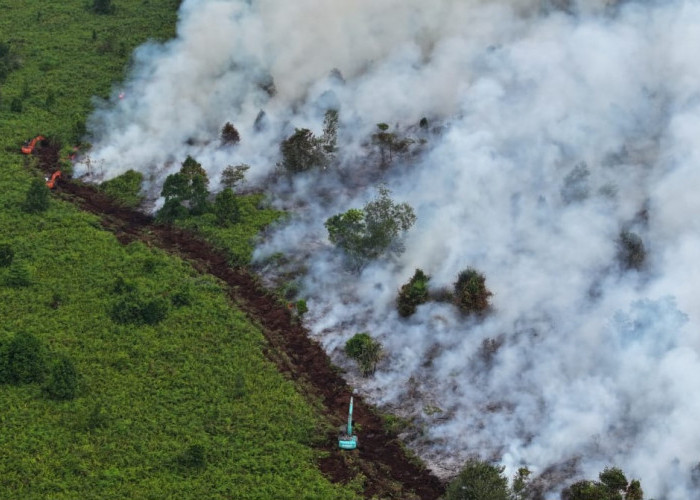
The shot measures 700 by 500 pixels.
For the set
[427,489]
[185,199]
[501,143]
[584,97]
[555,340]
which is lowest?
[427,489]

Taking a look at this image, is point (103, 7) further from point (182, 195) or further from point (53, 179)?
point (182, 195)

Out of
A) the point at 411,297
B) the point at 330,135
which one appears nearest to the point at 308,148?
the point at 330,135

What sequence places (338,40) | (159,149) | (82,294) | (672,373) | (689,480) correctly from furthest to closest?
(338,40) < (159,149) < (82,294) < (672,373) < (689,480)

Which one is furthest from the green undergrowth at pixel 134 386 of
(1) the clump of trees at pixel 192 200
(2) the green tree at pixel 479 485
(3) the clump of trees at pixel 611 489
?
(3) the clump of trees at pixel 611 489

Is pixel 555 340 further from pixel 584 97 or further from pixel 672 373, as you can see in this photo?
pixel 584 97

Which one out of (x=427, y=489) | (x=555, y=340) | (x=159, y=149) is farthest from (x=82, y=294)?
(x=555, y=340)
